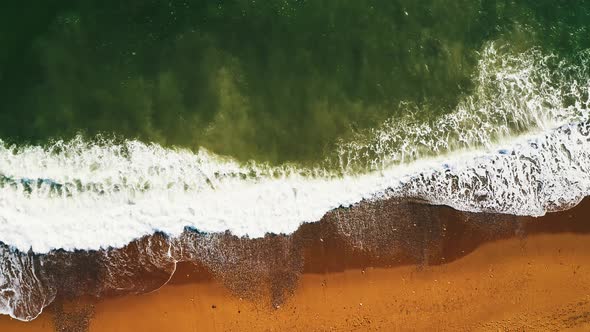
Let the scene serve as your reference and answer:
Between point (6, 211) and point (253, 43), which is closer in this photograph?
point (6, 211)

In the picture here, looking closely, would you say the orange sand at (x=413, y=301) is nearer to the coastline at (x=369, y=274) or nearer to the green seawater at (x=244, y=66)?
the coastline at (x=369, y=274)

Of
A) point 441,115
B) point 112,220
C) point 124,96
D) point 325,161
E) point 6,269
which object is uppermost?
point 124,96

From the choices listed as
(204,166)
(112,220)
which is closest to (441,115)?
(204,166)

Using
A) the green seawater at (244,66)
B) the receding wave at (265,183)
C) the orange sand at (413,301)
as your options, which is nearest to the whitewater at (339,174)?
the receding wave at (265,183)

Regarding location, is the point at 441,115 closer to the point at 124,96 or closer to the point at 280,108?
the point at 280,108

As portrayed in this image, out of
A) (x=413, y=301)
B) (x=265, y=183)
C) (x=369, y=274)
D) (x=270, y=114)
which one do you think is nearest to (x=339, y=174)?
(x=265, y=183)

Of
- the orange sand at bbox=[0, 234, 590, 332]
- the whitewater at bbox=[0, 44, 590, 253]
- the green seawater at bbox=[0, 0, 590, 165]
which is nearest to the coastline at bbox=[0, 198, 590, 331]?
the orange sand at bbox=[0, 234, 590, 332]

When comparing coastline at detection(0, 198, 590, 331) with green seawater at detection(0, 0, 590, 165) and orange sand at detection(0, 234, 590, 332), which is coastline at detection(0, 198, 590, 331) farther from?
green seawater at detection(0, 0, 590, 165)
